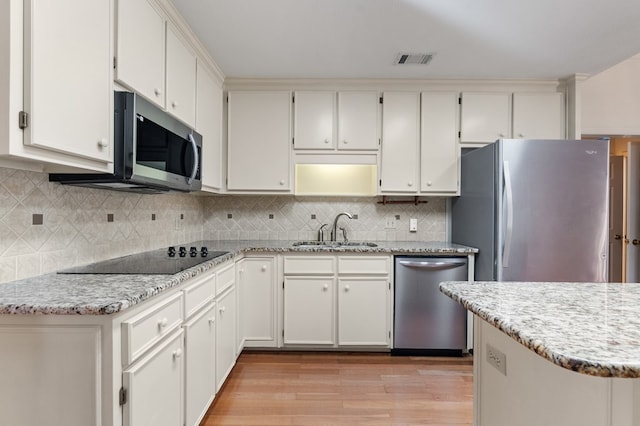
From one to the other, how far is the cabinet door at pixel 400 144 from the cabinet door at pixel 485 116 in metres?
0.43

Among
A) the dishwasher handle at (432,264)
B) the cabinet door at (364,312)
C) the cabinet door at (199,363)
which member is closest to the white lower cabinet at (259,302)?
the cabinet door at (364,312)

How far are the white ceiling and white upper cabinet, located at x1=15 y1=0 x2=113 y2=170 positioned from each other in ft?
2.84

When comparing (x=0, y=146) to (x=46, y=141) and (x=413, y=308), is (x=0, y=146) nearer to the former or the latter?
(x=46, y=141)

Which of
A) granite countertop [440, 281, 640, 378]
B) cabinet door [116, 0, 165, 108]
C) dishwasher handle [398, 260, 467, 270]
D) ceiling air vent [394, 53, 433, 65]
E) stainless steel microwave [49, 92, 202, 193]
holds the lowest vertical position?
dishwasher handle [398, 260, 467, 270]

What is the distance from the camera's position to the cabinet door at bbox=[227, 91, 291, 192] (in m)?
3.30

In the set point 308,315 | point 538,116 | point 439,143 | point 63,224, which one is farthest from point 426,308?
point 63,224

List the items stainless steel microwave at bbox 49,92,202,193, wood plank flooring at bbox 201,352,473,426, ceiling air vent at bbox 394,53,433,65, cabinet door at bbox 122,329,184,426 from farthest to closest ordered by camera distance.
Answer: ceiling air vent at bbox 394,53,433,65
wood plank flooring at bbox 201,352,473,426
stainless steel microwave at bbox 49,92,202,193
cabinet door at bbox 122,329,184,426

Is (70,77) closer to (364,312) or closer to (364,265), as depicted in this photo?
(364,265)

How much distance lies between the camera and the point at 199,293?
6.19 ft

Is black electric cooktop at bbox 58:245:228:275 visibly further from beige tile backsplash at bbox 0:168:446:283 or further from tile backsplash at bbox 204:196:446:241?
tile backsplash at bbox 204:196:446:241

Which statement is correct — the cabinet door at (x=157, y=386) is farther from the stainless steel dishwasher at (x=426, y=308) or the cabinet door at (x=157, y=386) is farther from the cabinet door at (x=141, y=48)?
the stainless steel dishwasher at (x=426, y=308)

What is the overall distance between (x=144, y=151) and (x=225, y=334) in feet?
4.22

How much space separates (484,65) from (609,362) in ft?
9.23

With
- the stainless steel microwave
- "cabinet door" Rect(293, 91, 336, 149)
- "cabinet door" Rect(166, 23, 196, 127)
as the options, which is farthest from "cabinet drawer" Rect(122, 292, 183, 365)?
"cabinet door" Rect(293, 91, 336, 149)
